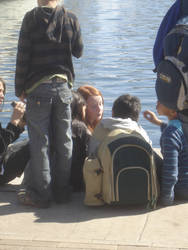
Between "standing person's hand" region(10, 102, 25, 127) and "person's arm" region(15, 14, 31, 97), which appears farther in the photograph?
"standing person's hand" region(10, 102, 25, 127)

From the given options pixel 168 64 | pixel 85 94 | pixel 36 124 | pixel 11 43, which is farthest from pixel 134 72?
pixel 168 64

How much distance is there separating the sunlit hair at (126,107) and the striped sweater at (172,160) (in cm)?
33

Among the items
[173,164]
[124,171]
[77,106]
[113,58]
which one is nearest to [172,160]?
[173,164]

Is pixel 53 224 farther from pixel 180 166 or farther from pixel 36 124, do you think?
pixel 180 166

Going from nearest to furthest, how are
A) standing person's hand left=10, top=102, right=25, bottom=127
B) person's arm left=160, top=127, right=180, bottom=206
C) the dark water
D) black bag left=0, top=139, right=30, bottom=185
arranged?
person's arm left=160, top=127, right=180, bottom=206 → standing person's hand left=10, top=102, right=25, bottom=127 → black bag left=0, top=139, right=30, bottom=185 → the dark water

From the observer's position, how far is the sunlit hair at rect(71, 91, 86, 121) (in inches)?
226

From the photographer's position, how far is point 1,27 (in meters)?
31.8

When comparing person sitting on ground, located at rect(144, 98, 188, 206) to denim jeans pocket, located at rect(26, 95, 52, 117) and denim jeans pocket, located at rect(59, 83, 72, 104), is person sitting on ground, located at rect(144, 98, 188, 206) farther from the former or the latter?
denim jeans pocket, located at rect(26, 95, 52, 117)

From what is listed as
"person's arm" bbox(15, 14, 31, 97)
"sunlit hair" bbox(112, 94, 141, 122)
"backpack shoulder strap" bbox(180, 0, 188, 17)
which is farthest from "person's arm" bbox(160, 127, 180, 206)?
"backpack shoulder strap" bbox(180, 0, 188, 17)

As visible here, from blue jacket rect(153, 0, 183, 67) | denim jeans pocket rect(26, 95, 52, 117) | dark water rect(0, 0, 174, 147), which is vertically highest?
A: blue jacket rect(153, 0, 183, 67)

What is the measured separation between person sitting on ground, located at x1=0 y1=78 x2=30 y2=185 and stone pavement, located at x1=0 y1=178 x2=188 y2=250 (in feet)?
0.96

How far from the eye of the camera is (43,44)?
514 cm

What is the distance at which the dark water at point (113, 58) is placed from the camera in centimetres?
1434

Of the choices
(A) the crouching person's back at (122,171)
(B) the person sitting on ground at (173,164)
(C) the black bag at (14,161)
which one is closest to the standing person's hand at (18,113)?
(C) the black bag at (14,161)
